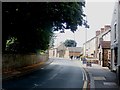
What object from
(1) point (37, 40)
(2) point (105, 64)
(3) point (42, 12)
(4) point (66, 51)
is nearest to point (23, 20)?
(3) point (42, 12)

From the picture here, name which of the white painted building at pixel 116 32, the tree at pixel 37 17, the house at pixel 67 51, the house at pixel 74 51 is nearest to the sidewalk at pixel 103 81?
the white painted building at pixel 116 32

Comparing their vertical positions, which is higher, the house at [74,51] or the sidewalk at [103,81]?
the house at [74,51]

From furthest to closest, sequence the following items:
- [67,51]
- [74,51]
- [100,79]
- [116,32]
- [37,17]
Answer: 1. [67,51]
2. [74,51]
3. [116,32]
4. [37,17]
5. [100,79]

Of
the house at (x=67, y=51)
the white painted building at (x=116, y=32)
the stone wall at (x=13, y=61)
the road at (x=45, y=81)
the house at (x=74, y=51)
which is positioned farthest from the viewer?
the house at (x=67, y=51)

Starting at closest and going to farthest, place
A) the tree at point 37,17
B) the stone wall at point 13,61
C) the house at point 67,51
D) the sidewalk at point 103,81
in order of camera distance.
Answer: the sidewalk at point 103,81, the tree at point 37,17, the stone wall at point 13,61, the house at point 67,51

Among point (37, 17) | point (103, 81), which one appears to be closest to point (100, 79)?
point (103, 81)

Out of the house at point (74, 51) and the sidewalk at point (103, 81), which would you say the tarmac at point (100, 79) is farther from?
the house at point (74, 51)

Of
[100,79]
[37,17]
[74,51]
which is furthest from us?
[74,51]

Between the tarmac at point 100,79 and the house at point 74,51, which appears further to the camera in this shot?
the house at point 74,51

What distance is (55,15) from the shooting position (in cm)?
3303

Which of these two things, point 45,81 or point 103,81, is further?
point 103,81

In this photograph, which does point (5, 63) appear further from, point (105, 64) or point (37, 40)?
point (105, 64)

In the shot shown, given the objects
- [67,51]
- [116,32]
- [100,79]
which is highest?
[116,32]

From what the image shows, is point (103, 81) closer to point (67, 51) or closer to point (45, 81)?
point (45, 81)
